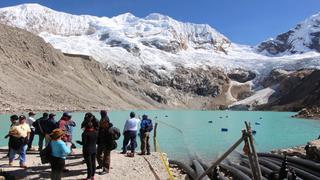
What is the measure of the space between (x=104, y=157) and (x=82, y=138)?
1.72 metres

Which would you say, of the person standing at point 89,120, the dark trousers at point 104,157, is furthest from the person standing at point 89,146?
the dark trousers at point 104,157

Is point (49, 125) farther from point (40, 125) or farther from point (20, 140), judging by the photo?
point (20, 140)

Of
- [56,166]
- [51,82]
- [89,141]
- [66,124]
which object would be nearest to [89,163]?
[89,141]

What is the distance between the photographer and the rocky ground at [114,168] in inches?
606

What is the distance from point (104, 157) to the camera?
53.0ft

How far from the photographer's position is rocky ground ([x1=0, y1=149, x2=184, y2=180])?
50.5 feet

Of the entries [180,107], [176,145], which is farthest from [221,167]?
[180,107]

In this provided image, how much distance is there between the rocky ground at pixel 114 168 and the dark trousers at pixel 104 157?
362 millimetres

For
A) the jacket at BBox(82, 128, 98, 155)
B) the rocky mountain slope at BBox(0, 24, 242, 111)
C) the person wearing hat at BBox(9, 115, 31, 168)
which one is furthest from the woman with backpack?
the rocky mountain slope at BBox(0, 24, 242, 111)

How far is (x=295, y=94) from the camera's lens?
547 feet

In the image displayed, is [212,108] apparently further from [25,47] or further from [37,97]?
[37,97]

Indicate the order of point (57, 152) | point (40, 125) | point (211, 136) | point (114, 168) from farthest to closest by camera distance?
point (211, 136) → point (40, 125) → point (114, 168) → point (57, 152)

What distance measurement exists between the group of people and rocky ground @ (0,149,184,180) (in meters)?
0.41

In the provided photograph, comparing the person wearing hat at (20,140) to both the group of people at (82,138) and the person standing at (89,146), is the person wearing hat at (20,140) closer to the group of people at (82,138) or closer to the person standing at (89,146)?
the group of people at (82,138)
